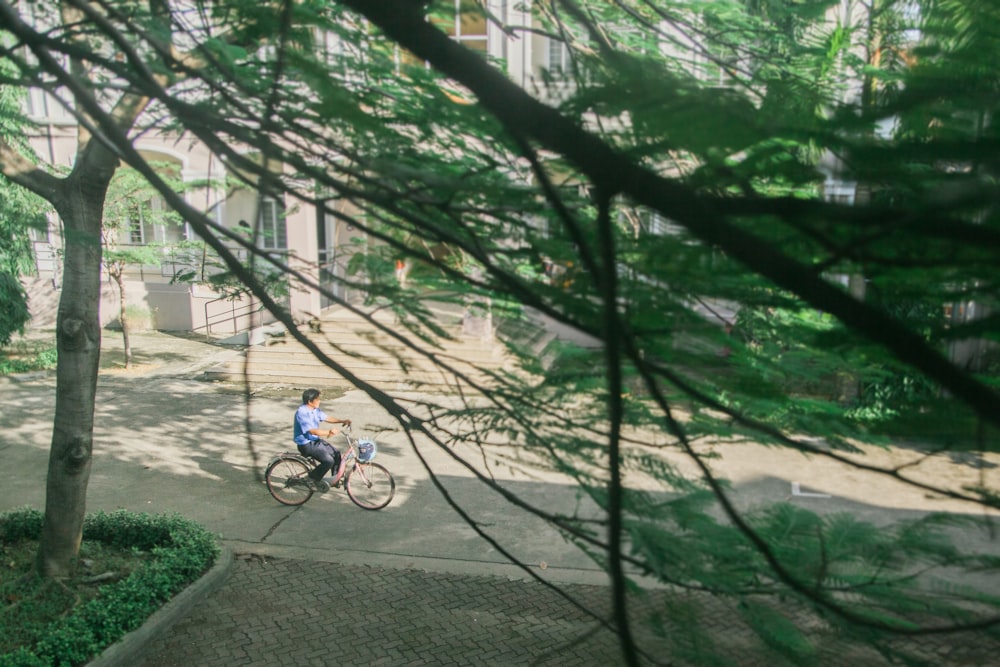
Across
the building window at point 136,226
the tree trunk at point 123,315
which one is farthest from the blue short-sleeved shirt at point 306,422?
the tree trunk at point 123,315

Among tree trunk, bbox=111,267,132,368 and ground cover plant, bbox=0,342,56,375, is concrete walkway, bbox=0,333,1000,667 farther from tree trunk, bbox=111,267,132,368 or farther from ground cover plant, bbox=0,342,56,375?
ground cover plant, bbox=0,342,56,375

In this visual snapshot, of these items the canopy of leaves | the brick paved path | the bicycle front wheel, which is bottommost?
the brick paved path

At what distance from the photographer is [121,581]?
22.2 ft

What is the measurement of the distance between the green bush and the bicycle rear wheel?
141 centimetres

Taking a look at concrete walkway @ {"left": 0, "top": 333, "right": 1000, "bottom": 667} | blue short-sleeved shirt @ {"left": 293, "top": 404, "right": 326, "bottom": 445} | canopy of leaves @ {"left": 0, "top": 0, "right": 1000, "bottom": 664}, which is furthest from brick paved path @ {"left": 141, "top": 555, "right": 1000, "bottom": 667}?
canopy of leaves @ {"left": 0, "top": 0, "right": 1000, "bottom": 664}

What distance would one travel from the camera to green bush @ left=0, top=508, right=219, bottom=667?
562 centimetres

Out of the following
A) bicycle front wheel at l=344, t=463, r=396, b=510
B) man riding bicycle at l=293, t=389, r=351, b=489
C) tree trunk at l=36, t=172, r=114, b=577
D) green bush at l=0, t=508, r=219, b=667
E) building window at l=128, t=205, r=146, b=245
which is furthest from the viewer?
building window at l=128, t=205, r=146, b=245

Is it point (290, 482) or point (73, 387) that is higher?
point (73, 387)

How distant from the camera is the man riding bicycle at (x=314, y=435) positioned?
8.91 metres

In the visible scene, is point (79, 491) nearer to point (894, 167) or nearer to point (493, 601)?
point (493, 601)

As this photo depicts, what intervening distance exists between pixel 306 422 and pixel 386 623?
298 centimetres

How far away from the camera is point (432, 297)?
106 inches

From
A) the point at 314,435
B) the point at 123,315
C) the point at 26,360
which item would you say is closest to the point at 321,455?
the point at 314,435

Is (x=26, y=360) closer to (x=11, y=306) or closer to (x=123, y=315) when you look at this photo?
(x=11, y=306)
